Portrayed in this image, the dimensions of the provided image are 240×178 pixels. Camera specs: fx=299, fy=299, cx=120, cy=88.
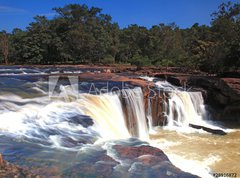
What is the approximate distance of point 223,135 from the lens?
464 inches

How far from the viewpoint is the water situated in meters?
6.12

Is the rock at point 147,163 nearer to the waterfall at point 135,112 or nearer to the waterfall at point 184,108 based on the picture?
the waterfall at point 135,112

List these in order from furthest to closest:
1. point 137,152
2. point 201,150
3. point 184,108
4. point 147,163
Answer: point 184,108, point 201,150, point 137,152, point 147,163

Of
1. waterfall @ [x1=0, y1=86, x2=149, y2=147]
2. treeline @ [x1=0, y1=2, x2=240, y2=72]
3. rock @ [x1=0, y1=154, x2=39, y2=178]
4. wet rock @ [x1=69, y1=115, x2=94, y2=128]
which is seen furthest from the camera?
treeline @ [x1=0, y1=2, x2=240, y2=72]

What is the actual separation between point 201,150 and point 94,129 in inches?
145

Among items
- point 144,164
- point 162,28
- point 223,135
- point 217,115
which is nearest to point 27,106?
point 144,164

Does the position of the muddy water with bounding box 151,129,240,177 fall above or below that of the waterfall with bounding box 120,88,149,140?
below

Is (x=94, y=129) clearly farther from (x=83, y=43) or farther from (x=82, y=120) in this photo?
(x=83, y=43)

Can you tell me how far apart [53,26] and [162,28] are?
17.4m

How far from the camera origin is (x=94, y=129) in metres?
8.19

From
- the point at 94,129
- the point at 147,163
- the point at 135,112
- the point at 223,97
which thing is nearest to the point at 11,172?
the point at 147,163

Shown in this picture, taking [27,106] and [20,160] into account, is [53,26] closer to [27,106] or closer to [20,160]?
[27,106]

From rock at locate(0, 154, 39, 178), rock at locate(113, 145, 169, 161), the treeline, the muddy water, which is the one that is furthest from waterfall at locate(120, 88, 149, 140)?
the treeline

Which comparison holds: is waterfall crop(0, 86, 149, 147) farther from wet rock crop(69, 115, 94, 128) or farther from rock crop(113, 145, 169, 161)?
rock crop(113, 145, 169, 161)
